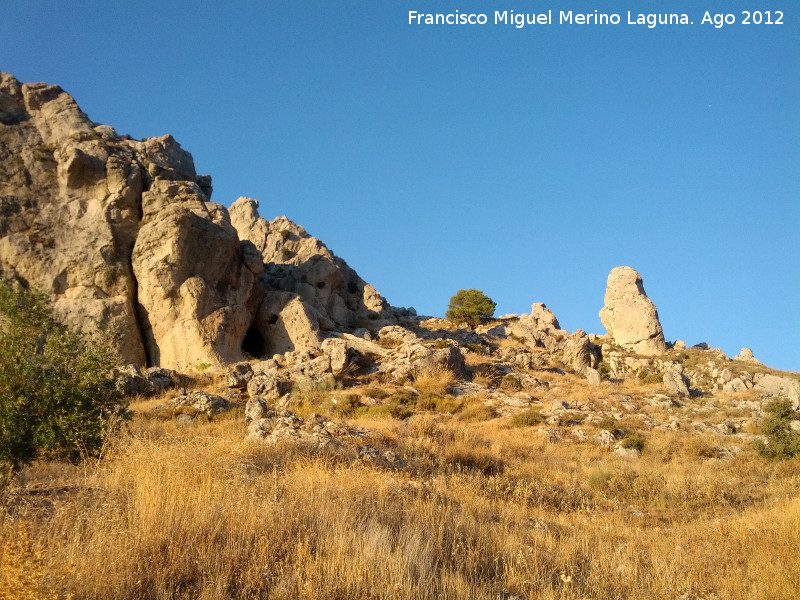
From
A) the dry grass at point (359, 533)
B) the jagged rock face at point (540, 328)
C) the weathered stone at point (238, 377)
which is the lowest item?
the dry grass at point (359, 533)

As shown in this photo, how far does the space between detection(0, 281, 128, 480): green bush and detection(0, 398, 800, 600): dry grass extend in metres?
0.43

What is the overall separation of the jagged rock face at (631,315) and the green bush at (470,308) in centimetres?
919

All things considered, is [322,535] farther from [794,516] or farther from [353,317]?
[353,317]

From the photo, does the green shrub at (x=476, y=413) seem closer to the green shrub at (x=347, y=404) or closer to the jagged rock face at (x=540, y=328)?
the green shrub at (x=347, y=404)

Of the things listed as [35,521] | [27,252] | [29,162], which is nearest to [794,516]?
[35,521]

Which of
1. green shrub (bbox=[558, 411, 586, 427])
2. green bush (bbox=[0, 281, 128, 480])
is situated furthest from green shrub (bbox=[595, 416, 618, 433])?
green bush (bbox=[0, 281, 128, 480])

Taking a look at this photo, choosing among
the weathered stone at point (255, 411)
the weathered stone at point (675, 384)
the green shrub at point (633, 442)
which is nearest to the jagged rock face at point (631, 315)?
the weathered stone at point (675, 384)

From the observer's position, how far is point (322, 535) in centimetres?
525

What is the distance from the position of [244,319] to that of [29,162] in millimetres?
12875

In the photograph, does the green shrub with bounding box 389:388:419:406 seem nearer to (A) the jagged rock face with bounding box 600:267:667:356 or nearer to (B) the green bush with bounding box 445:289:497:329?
(A) the jagged rock face with bounding box 600:267:667:356

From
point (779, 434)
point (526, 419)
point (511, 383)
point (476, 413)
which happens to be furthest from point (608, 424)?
point (511, 383)

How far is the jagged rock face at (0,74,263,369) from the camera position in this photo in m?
25.4

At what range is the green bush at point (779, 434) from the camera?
12.8 meters

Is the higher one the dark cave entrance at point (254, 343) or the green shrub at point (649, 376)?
the dark cave entrance at point (254, 343)
